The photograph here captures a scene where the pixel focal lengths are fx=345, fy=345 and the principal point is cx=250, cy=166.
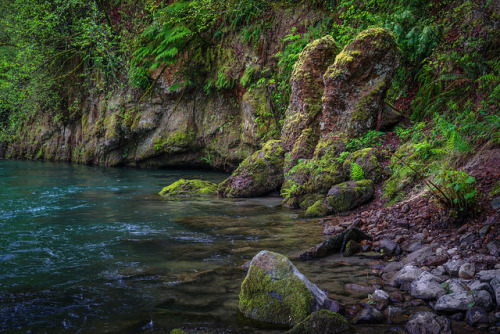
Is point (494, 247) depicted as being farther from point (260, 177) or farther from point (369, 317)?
point (260, 177)

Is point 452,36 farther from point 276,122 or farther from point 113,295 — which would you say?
point 113,295

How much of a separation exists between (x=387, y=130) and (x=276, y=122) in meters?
5.41

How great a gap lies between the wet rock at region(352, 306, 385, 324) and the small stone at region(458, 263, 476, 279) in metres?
0.92

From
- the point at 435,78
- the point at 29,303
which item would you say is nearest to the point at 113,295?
the point at 29,303

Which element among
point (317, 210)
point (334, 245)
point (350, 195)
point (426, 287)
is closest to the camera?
point (426, 287)

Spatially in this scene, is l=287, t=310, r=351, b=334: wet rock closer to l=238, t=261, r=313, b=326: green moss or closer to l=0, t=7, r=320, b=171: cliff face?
l=238, t=261, r=313, b=326: green moss

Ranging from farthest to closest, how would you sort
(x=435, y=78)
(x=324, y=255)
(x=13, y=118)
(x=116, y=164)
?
1. (x=116, y=164)
2. (x=13, y=118)
3. (x=435, y=78)
4. (x=324, y=255)

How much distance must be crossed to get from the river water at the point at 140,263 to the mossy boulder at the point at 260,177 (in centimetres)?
85

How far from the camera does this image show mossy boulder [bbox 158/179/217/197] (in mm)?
9743

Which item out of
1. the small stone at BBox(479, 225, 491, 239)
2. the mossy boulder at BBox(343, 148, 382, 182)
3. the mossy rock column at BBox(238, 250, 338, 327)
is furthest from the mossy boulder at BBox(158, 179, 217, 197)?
the small stone at BBox(479, 225, 491, 239)

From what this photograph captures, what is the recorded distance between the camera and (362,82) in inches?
318

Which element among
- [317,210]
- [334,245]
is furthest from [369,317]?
[317,210]

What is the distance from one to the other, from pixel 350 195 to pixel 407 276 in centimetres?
323

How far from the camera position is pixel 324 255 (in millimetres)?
4305
